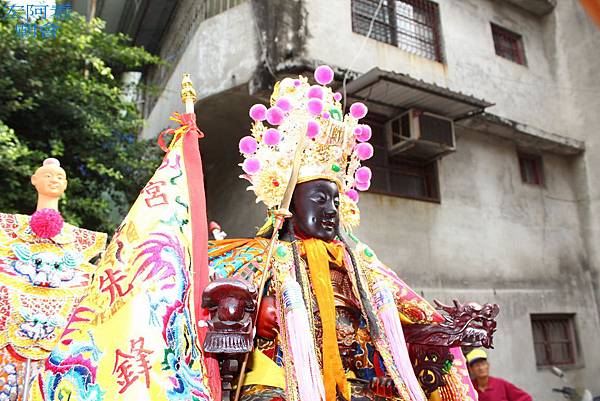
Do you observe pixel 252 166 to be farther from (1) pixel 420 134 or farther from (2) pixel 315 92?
(1) pixel 420 134

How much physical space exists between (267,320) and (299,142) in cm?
112

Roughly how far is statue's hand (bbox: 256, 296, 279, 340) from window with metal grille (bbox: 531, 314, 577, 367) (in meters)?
7.79

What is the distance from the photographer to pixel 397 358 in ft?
9.89

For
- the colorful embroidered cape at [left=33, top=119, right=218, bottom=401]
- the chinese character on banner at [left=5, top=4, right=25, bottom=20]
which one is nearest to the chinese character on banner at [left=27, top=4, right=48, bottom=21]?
the chinese character on banner at [left=5, top=4, right=25, bottom=20]

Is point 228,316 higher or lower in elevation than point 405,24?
lower

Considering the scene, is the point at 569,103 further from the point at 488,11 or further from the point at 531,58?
the point at 488,11

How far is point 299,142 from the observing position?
10.7 feet

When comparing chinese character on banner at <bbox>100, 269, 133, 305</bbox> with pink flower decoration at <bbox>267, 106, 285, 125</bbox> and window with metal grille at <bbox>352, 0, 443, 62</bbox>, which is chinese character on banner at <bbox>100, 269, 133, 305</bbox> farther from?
window with metal grille at <bbox>352, 0, 443, 62</bbox>

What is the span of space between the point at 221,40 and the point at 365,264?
5.20 metres

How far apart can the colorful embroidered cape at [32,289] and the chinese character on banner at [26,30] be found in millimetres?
3493

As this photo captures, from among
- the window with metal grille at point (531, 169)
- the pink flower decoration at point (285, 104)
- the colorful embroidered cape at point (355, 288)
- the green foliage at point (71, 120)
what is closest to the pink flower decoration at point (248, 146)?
the pink flower decoration at point (285, 104)

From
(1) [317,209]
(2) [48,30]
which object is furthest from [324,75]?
(2) [48,30]

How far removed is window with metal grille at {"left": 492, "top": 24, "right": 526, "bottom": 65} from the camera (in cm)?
1059

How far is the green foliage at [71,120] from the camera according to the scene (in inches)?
229
